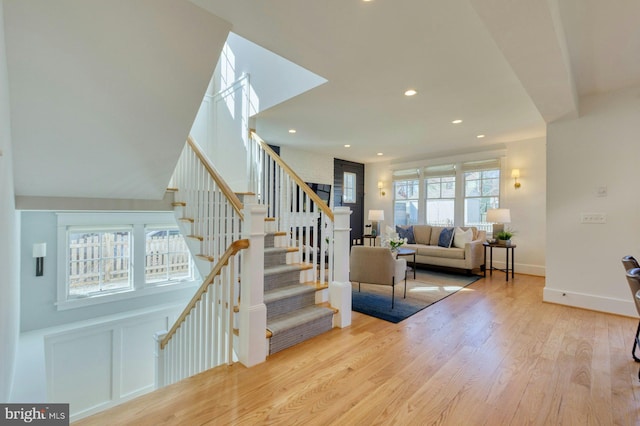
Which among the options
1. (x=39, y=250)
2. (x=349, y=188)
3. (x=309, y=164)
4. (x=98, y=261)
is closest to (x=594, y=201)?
(x=309, y=164)

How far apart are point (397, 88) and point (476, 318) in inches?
104

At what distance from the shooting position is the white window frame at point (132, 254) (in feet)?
12.8

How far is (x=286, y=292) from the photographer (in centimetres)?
279

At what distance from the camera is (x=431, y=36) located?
2221 mm

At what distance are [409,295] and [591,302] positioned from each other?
6.70 ft

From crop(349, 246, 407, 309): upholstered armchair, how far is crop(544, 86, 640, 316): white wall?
198 centimetres

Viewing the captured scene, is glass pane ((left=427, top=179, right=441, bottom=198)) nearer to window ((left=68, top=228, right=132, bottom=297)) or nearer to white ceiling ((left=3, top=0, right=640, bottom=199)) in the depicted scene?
white ceiling ((left=3, top=0, right=640, bottom=199))

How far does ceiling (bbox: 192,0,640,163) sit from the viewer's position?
6.24 ft

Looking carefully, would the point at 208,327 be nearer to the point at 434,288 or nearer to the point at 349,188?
the point at 434,288

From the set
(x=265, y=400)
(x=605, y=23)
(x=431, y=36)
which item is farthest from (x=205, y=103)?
(x=605, y=23)

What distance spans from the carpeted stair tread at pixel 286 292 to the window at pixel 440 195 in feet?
15.7

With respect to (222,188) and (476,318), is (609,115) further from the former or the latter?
(222,188)

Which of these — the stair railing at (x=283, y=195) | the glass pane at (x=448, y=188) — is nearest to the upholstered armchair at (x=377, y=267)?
the stair railing at (x=283, y=195)

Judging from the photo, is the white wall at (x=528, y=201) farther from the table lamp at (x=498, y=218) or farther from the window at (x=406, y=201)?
the window at (x=406, y=201)
